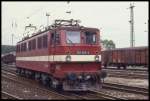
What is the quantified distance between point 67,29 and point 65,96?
128 inches

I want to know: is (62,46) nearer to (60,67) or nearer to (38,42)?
(60,67)

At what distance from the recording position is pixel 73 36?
64.8ft

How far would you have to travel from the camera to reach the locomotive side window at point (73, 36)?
1956cm

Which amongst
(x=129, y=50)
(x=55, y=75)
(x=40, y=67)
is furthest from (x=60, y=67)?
(x=129, y=50)

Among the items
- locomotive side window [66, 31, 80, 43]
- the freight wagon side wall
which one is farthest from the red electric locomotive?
the freight wagon side wall

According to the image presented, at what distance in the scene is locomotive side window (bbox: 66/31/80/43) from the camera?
19.6 meters

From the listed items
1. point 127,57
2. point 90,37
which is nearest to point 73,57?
point 90,37

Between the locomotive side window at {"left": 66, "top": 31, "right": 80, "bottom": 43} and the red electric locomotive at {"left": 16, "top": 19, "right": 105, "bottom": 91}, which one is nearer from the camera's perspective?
the red electric locomotive at {"left": 16, "top": 19, "right": 105, "bottom": 91}

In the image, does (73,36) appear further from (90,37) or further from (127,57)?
(127,57)

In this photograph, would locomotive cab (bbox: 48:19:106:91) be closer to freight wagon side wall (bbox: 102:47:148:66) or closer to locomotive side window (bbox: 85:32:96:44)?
locomotive side window (bbox: 85:32:96:44)

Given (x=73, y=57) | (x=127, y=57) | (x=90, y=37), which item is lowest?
(x=127, y=57)

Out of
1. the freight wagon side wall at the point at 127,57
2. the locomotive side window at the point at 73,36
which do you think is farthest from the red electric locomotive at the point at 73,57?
the freight wagon side wall at the point at 127,57

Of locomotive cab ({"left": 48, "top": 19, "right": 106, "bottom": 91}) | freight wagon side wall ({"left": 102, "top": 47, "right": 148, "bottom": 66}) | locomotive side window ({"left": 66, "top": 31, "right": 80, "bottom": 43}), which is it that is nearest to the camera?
locomotive cab ({"left": 48, "top": 19, "right": 106, "bottom": 91})

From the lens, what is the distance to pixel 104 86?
74.9ft
